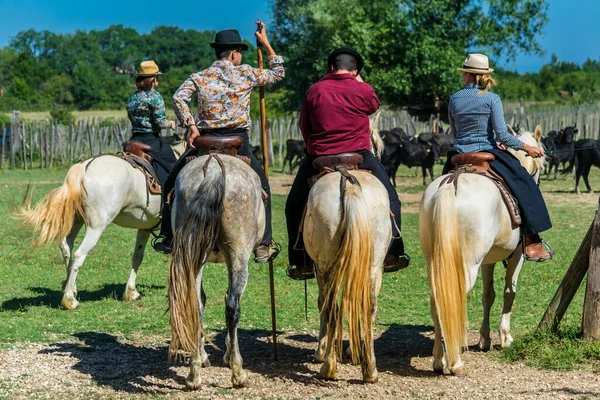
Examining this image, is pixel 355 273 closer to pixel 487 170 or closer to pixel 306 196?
pixel 306 196

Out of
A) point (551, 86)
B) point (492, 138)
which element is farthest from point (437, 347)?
point (551, 86)

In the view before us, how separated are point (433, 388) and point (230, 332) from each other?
61.0 inches

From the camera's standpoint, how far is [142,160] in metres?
10.5

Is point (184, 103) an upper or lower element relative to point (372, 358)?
upper

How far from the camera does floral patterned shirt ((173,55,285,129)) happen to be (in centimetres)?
727

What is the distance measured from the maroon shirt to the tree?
108 ft

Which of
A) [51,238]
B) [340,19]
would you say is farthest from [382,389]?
[340,19]

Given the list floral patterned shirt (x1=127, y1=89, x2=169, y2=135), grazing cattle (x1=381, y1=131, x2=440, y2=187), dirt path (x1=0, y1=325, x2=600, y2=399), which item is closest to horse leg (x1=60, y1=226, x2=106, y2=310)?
floral patterned shirt (x1=127, y1=89, x2=169, y2=135)

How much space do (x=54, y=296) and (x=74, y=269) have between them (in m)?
1.00

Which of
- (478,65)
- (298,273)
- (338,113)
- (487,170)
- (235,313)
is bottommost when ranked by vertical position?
(235,313)

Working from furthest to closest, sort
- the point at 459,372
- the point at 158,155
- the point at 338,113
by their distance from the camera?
1. the point at 158,155
2. the point at 338,113
3. the point at 459,372

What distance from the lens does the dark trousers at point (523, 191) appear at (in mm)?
7285

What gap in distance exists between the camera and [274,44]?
4741cm

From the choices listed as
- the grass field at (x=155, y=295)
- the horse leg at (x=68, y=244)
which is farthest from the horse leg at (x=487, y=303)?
the horse leg at (x=68, y=244)
